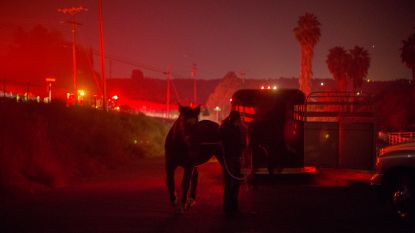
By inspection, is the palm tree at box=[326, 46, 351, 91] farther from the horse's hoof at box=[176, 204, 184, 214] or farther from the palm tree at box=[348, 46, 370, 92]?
the horse's hoof at box=[176, 204, 184, 214]

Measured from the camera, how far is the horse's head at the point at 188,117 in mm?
9812

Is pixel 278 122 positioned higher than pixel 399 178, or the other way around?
pixel 278 122

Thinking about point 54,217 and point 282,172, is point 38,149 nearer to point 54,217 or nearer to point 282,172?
→ point 54,217

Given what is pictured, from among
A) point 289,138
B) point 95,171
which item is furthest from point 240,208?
point 95,171

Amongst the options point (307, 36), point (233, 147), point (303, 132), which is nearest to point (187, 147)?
point (233, 147)

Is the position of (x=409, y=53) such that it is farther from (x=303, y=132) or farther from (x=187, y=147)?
(x=187, y=147)

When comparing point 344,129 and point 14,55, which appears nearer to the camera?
point 344,129

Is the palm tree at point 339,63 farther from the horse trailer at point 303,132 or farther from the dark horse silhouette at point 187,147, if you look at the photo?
the dark horse silhouette at point 187,147

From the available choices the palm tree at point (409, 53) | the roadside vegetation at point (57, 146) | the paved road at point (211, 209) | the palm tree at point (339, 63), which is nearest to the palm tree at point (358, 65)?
the palm tree at point (339, 63)

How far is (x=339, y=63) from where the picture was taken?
71438mm

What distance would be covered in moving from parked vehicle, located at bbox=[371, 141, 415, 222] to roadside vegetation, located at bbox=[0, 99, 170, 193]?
362 inches

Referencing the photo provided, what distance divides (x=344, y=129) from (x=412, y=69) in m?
45.6

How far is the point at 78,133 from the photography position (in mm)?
21922

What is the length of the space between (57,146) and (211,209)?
9.20 meters
